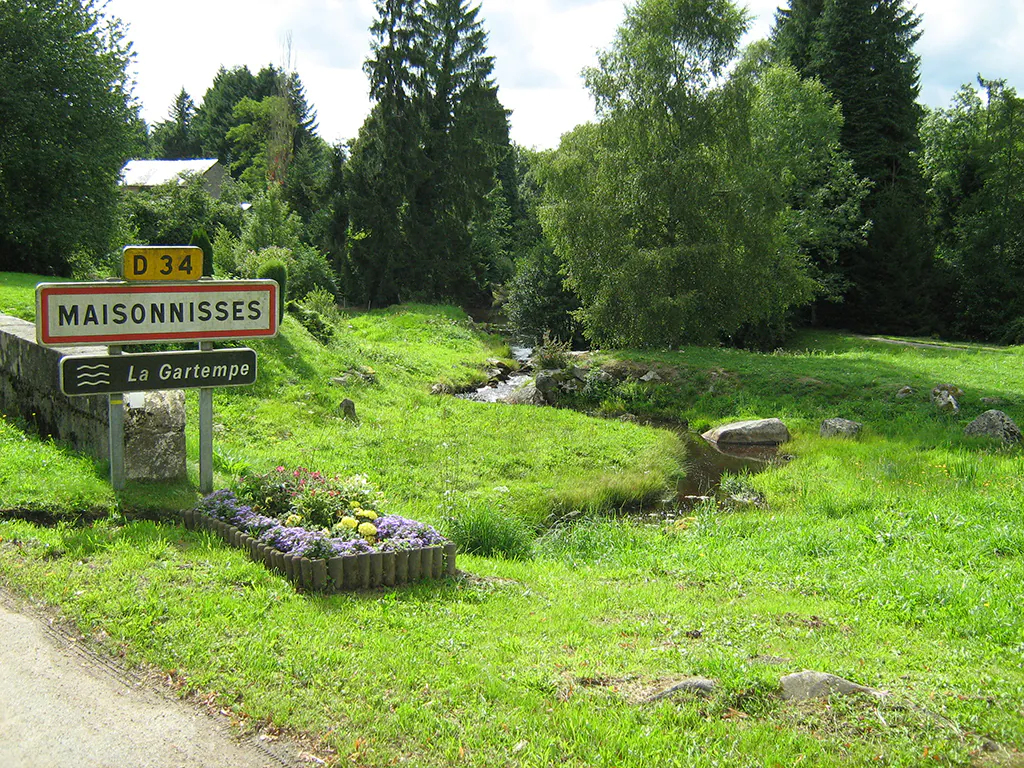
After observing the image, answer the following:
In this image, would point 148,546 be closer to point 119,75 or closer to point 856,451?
point 856,451

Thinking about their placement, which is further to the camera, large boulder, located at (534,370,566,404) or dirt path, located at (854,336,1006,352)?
dirt path, located at (854,336,1006,352)

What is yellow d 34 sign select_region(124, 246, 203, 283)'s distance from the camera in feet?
25.5

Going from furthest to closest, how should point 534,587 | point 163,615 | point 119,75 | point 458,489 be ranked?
point 119,75
point 458,489
point 534,587
point 163,615

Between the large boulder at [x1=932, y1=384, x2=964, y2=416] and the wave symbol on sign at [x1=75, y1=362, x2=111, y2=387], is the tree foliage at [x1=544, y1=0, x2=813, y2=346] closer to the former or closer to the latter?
the large boulder at [x1=932, y1=384, x2=964, y2=416]

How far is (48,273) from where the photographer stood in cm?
2216

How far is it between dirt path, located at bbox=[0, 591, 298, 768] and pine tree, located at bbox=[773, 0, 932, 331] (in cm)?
3827

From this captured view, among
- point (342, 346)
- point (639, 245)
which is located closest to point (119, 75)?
point (342, 346)

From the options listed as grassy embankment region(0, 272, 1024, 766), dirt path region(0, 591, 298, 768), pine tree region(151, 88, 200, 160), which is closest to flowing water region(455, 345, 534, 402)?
grassy embankment region(0, 272, 1024, 766)

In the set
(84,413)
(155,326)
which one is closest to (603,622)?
(155,326)

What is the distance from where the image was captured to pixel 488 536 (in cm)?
946

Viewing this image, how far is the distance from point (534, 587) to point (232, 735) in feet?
11.7

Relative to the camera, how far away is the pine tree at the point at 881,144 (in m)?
38.4

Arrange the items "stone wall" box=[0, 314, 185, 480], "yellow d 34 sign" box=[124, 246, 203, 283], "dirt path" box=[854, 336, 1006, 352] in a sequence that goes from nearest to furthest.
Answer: "yellow d 34 sign" box=[124, 246, 203, 283] → "stone wall" box=[0, 314, 185, 480] → "dirt path" box=[854, 336, 1006, 352]

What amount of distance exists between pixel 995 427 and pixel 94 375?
621 inches
